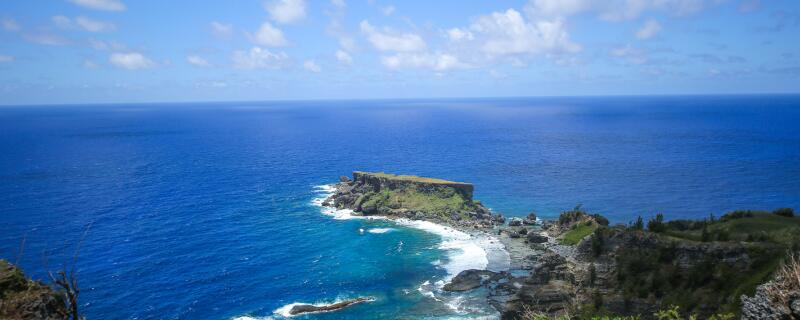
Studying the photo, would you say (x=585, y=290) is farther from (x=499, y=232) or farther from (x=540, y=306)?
(x=499, y=232)

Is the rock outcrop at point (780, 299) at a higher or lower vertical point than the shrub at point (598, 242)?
higher

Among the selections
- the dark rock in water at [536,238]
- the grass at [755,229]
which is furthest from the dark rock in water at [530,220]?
the grass at [755,229]

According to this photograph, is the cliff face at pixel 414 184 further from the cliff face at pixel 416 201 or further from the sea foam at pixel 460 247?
the sea foam at pixel 460 247

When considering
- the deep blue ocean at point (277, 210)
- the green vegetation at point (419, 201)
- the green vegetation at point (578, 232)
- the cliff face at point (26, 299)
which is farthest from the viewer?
the green vegetation at point (419, 201)

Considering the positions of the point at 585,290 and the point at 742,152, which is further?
the point at 742,152

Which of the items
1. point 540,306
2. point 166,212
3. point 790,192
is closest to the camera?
point 540,306

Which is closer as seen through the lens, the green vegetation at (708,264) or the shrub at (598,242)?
the green vegetation at (708,264)

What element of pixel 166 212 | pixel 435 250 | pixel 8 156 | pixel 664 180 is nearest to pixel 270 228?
pixel 166 212
